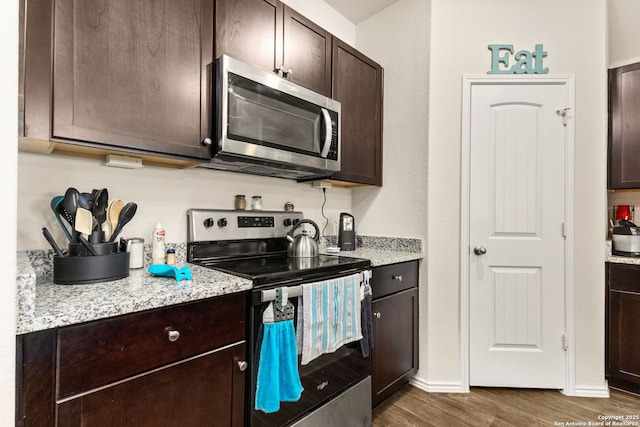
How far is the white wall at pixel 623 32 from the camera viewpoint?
2.29 m

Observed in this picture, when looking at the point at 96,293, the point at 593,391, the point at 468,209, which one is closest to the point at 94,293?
the point at 96,293

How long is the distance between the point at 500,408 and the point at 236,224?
1.96 meters

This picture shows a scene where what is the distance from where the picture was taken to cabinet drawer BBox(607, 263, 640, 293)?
2.15 meters

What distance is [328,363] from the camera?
1584 millimetres

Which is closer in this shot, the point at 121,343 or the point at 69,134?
the point at 121,343

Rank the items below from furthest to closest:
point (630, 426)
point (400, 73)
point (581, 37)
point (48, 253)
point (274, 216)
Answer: point (400, 73) < point (581, 37) < point (274, 216) < point (630, 426) < point (48, 253)

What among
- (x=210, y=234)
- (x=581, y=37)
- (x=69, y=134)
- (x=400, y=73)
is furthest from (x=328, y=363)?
(x=581, y=37)

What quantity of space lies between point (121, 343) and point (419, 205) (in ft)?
6.33

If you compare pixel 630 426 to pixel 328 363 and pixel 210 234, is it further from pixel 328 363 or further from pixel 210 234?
pixel 210 234

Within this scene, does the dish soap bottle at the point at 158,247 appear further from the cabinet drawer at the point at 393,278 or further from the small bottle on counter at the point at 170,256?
the cabinet drawer at the point at 393,278

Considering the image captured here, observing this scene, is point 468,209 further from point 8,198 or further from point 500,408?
point 8,198

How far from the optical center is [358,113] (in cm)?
229

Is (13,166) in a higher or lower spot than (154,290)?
higher

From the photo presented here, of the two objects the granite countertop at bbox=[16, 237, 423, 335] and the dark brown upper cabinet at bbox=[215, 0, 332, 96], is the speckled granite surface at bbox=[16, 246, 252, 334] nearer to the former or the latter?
the granite countertop at bbox=[16, 237, 423, 335]
